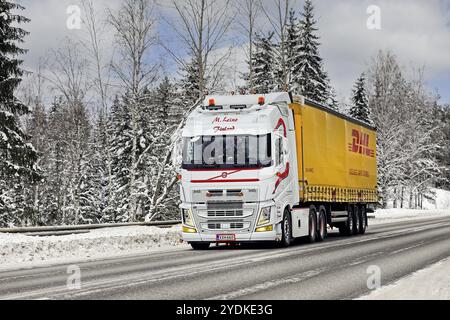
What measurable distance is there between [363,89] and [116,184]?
2583 centimetres

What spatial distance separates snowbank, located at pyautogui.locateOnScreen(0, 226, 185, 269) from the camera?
1615cm

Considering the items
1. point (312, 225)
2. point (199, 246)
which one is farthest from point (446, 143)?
point (199, 246)

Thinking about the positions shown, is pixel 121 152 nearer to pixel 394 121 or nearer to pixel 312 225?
pixel 394 121

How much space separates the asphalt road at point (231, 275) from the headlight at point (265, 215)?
76 cm

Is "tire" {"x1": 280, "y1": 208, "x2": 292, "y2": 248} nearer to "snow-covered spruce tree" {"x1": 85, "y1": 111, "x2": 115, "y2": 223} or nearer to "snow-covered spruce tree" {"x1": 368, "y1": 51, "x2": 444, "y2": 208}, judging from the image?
"snow-covered spruce tree" {"x1": 85, "y1": 111, "x2": 115, "y2": 223}

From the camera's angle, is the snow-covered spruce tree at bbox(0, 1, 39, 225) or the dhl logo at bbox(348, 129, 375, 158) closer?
the dhl logo at bbox(348, 129, 375, 158)

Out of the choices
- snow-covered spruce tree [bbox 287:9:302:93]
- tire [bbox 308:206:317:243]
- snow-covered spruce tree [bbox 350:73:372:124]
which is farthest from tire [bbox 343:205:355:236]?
snow-covered spruce tree [bbox 350:73:372:124]

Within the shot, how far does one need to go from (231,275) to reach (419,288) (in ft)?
10.7

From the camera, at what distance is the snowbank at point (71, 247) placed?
53.0 ft

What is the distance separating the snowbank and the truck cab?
273 cm

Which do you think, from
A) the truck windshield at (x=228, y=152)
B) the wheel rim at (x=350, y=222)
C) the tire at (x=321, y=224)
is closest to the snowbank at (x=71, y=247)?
the truck windshield at (x=228, y=152)

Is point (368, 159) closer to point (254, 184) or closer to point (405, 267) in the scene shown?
point (254, 184)
